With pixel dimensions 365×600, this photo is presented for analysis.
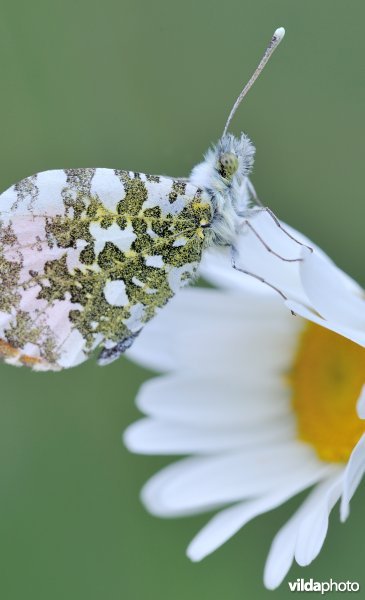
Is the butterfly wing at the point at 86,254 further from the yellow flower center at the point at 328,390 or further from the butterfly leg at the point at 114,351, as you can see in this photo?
the yellow flower center at the point at 328,390

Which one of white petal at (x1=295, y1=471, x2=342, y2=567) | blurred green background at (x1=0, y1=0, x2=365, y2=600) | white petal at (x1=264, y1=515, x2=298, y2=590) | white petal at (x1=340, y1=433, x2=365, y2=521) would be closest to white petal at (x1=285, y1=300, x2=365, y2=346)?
white petal at (x1=340, y1=433, x2=365, y2=521)

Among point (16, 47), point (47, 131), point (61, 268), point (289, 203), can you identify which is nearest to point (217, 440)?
point (61, 268)

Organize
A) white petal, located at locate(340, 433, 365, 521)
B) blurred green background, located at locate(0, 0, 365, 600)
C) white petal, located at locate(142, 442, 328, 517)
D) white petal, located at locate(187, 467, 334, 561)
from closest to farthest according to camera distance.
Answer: white petal, located at locate(340, 433, 365, 521)
white petal, located at locate(187, 467, 334, 561)
white petal, located at locate(142, 442, 328, 517)
blurred green background, located at locate(0, 0, 365, 600)

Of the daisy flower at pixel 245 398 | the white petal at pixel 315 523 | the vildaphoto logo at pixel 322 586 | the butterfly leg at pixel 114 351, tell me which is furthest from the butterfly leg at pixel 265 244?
the vildaphoto logo at pixel 322 586

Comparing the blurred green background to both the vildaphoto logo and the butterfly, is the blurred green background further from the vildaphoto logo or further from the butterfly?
the butterfly

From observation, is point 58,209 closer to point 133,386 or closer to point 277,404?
point 277,404

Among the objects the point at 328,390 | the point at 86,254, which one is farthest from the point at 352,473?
the point at 86,254

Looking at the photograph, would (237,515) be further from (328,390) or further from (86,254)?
(86,254)
